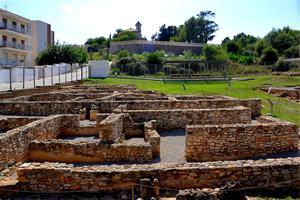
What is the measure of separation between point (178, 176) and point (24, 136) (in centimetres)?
592

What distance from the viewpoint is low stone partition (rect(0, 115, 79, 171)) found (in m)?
10.2

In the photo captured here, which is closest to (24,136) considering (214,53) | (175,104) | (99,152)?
(99,152)

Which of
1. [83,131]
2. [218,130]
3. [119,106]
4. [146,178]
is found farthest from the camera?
[119,106]

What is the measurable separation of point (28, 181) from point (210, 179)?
3.76 meters

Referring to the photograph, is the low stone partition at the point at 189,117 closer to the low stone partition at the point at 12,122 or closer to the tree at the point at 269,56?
the low stone partition at the point at 12,122

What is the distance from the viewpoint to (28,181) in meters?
7.75

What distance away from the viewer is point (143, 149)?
11.2 m

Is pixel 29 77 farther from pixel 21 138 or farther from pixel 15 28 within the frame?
pixel 21 138

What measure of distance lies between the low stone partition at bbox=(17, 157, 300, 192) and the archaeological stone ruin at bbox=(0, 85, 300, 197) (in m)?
0.02

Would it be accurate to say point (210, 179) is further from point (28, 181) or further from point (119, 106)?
point (119, 106)


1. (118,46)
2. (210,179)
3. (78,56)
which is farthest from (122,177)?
(118,46)

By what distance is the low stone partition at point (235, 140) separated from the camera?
11.6 meters

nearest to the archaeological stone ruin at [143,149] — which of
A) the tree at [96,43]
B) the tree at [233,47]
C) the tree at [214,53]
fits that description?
the tree at [214,53]

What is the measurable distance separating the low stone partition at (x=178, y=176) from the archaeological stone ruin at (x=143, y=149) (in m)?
0.02
